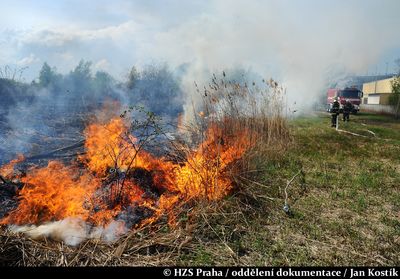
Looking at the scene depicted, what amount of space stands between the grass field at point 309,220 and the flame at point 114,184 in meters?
0.64

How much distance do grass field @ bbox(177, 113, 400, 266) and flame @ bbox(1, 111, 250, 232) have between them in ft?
2.11

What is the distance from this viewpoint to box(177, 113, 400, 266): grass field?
3.76m

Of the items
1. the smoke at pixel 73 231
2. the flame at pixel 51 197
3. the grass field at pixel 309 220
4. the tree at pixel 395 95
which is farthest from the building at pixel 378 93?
the smoke at pixel 73 231

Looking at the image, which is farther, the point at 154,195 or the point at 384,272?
the point at 154,195

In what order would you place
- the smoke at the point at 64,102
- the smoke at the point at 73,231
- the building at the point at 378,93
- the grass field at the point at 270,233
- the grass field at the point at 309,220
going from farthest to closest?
the building at the point at 378,93, the smoke at the point at 64,102, the smoke at the point at 73,231, the grass field at the point at 309,220, the grass field at the point at 270,233

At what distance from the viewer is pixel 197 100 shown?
1395 cm

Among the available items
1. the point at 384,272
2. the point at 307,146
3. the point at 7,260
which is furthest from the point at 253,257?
the point at 307,146

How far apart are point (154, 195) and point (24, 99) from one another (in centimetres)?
887

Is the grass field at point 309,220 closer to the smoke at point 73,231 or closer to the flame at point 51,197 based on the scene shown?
the smoke at point 73,231

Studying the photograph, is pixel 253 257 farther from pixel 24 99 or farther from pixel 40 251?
pixel 24 99

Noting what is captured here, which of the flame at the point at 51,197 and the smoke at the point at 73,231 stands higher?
the flame at the point at 51,197

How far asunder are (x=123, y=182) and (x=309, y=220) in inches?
119

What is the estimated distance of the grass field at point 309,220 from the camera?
3760mm

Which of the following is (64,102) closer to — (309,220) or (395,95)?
(309,220)
